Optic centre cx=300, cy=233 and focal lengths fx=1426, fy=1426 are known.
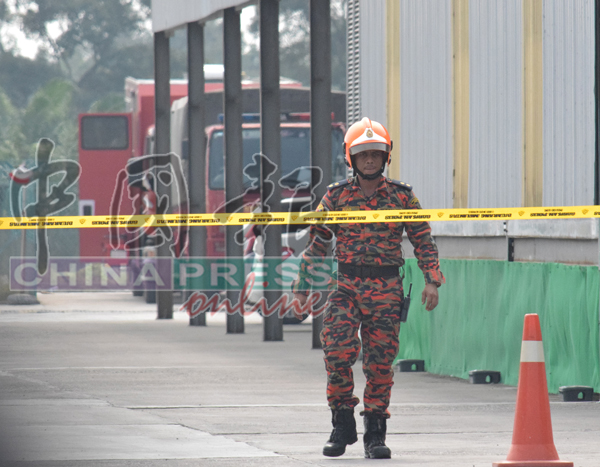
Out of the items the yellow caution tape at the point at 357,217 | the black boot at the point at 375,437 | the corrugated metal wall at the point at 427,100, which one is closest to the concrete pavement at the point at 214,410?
the black boot at the point at 375,437

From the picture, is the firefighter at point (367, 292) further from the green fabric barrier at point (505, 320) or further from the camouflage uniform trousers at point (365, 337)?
the green fabric barrier at point (505, 320)

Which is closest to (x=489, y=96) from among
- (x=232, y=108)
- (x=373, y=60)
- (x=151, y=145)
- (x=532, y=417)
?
(x=373, y=60)

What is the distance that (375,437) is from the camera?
806 cm

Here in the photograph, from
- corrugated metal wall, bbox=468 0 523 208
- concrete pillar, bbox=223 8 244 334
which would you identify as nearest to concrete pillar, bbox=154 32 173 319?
concrete pillar, bbox=223 8 244 334

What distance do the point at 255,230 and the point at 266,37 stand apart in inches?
122

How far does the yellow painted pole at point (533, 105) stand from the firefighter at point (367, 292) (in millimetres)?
3547

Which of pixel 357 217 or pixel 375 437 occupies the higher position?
pixel 357 217

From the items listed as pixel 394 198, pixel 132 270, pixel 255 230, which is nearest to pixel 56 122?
pixel 132 270

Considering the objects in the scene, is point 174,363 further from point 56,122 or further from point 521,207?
point 56,122

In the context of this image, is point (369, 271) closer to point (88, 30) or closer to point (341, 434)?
point (341, 434)

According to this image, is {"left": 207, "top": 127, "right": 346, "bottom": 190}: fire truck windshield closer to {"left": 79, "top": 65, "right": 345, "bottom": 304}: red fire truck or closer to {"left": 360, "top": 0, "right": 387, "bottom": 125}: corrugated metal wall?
{"left": 79, "top": 65, "right": 345, "bottom": 304}: red fire truck

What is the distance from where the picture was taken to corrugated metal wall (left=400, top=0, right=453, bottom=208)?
13.5 m

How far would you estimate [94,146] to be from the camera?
94.6 feet

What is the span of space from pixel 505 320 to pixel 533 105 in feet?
5.96
